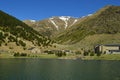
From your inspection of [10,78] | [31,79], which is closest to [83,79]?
[31,79]

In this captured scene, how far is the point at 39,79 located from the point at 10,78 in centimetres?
744

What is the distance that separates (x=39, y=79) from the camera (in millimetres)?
74438

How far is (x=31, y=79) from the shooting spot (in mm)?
73938

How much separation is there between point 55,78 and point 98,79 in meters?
11.6

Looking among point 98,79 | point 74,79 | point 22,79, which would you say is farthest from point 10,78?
point 98,79

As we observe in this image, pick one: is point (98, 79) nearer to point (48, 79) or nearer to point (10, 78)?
point (48, 79)

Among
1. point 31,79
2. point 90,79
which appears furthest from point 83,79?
point 31,79

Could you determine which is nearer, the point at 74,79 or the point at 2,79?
the point at 2,79

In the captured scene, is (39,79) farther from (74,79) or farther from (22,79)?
(74,79)

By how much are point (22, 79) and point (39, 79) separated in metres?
4.52

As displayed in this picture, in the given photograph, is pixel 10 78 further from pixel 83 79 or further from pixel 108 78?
pixel 108 78

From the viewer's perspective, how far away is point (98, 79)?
77188 mm

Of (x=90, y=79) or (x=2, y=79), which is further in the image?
(x=90, y=79)

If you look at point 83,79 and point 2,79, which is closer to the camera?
point 2,79
